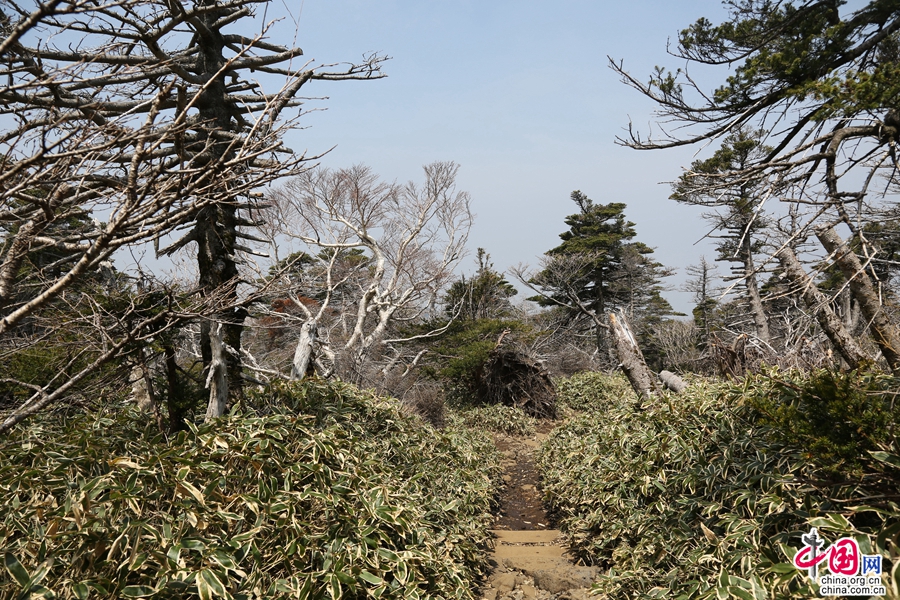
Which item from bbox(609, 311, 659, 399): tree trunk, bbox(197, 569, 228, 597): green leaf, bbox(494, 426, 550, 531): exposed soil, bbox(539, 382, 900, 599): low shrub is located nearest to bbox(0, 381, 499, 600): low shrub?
bbox(197, 569, 228, 597): green leaf

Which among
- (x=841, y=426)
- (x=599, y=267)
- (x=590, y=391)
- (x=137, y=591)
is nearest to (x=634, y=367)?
(x=841, y=426)

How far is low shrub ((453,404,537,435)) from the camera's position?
1045 centimetres

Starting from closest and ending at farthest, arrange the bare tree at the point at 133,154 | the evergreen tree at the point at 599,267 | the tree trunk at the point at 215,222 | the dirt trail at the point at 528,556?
the bare tree at the point at 133,154, the dirt trail at the point at 528,556, the tree trunk at the point at 215,222, the evergreen tree at the point at 599,267

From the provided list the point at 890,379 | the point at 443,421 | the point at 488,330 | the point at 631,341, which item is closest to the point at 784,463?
the point at 890,379

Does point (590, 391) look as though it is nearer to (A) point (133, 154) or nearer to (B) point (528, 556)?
(B) point (528, 556)

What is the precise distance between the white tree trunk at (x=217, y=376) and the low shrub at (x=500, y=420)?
645 cm

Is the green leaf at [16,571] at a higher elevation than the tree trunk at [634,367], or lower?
lower

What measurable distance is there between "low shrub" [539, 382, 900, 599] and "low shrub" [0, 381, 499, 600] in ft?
4.20

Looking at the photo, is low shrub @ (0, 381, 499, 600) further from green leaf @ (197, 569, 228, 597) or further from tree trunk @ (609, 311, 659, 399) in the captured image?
tree trunk @ (609, 311, 659, 399)

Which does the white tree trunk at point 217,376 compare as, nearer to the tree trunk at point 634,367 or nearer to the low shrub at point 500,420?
the tree trunk at point 634,367

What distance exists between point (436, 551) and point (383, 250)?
10.6 meters

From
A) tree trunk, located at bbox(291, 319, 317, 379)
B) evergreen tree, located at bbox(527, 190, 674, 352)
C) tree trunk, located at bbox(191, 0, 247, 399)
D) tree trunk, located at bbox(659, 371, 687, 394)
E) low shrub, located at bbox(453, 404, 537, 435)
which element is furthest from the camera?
evergreen tree, located at bbox(527, 190, 674, 352)

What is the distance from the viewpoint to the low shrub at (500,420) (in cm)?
1045

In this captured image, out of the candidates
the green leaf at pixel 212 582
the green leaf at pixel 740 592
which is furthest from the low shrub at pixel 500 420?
the green leaf at pixel 212 582
